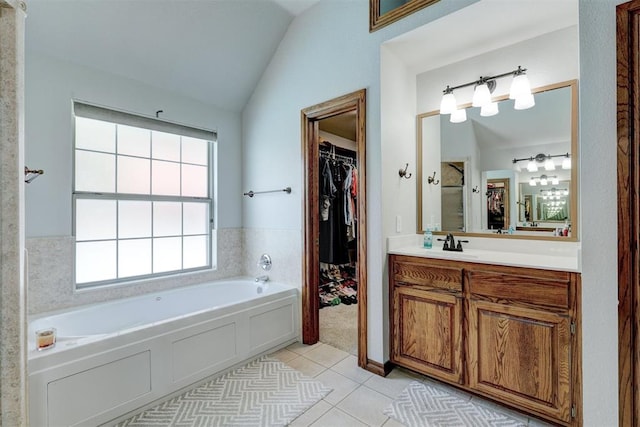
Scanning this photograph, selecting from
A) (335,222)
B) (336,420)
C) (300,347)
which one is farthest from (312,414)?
(335,222)

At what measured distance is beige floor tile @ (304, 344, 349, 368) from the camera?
246 cm

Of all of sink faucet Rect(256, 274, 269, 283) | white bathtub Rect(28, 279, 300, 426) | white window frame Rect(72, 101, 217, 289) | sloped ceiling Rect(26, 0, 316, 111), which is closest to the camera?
white bathtub Rect(28, 279, 300, 426)

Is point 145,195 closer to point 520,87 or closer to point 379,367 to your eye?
point 379,367

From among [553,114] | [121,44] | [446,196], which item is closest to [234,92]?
[121,44]

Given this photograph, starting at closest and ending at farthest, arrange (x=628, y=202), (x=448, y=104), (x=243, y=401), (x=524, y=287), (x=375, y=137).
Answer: (x=628, y=202), (x=524, y=287), (x=243, y=401), (x=375, y=137), (x=448, y=104)

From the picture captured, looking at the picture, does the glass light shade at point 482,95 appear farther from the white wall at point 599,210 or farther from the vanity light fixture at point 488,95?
the white wall at point 599,210

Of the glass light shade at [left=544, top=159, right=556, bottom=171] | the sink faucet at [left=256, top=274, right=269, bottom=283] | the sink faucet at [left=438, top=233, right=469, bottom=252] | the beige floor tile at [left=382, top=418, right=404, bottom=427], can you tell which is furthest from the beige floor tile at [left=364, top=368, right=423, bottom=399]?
the glass light shade at [left=544, top=159, right=556, bottom=171]

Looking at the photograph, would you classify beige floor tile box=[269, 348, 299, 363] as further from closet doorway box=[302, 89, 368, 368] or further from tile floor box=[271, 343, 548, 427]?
closet doorway box=[302, 89, 368, 368]

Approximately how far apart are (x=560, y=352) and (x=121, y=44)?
3.59 m

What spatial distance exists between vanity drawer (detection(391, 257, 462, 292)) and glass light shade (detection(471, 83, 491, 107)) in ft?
4.03

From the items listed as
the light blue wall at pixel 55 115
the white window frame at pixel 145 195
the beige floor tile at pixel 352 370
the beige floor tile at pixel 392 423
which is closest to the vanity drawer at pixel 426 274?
the beige floor tile at pixel 352 370

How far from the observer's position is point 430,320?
208 cm

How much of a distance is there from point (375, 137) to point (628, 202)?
1424mm

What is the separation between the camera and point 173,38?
251cm
